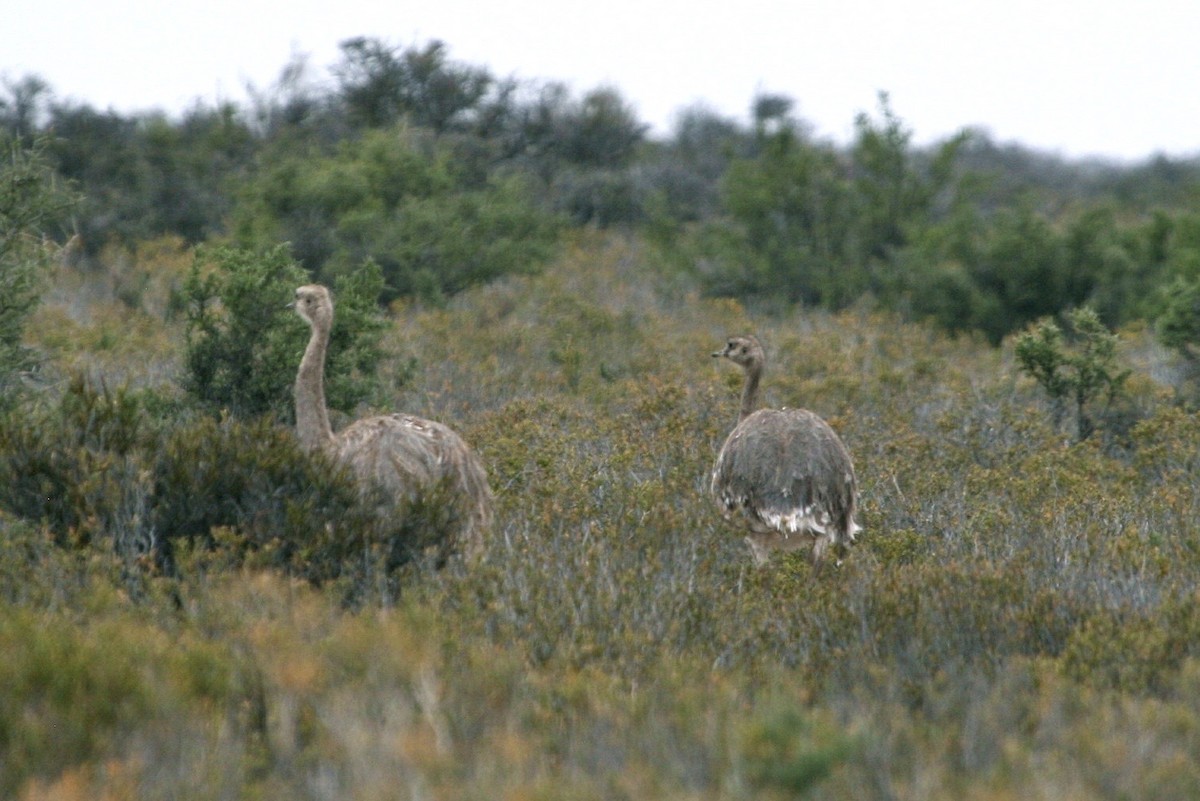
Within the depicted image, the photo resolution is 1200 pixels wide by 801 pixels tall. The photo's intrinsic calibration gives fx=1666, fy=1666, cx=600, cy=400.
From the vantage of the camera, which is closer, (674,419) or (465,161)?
(674,419)

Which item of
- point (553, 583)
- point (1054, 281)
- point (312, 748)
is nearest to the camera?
point (312, 748)

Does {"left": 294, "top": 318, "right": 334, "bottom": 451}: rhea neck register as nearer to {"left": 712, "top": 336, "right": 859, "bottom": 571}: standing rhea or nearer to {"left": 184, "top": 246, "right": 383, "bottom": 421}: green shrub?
{"left": 184, "top": 246, "right": 383, "bottom": 421}: green shrub

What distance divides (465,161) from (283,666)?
16366 millimetres

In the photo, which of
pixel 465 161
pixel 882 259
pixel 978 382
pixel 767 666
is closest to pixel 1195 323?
pixel 978 382

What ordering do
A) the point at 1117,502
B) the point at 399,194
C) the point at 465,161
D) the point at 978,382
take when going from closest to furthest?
the point at 1117,502
the point at 978,382
the point at 399,194
the point at 465,161

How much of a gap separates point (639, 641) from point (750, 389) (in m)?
3.61

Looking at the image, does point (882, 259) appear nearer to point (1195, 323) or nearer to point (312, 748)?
point (1195, 323)

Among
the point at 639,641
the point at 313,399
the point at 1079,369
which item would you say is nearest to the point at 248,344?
the point at 313,399

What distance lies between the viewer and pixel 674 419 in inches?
357

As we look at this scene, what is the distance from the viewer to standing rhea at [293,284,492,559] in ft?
20.5

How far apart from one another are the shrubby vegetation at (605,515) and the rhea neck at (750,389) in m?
0.40

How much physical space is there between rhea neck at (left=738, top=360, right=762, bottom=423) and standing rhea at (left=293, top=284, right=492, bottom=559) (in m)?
1.99

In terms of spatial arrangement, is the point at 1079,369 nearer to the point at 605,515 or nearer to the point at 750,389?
the point at 750,389

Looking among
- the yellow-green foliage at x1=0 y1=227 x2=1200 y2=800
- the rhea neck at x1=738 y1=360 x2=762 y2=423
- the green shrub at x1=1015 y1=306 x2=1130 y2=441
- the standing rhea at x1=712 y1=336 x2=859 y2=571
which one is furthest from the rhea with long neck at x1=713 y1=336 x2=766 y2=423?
the green shrub at x1=1015 y1=306 x2=1130 y2=441
